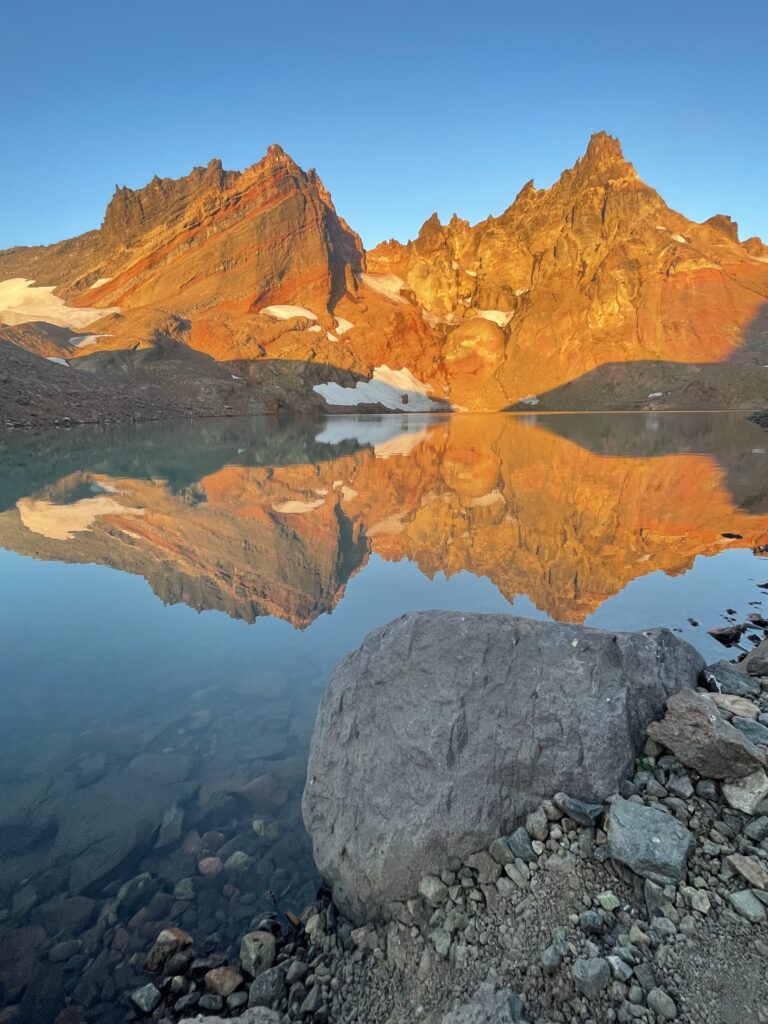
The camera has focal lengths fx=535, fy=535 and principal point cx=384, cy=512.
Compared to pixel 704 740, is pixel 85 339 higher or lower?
higher

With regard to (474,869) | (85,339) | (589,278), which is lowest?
(474,869)

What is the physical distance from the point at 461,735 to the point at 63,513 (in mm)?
15129

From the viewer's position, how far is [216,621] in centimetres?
A: 857

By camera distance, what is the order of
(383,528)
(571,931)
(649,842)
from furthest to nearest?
(383,528)
(649,842)
(571,931)

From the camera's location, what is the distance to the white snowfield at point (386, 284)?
156m

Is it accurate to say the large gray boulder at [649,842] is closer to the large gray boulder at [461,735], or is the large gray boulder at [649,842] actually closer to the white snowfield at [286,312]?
the large gray boulder at [461,735]

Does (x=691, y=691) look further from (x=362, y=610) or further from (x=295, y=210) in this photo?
(x=295, y=210)

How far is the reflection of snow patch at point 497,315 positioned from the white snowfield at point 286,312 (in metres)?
52.0

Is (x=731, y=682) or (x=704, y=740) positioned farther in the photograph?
(x=731, y=682)

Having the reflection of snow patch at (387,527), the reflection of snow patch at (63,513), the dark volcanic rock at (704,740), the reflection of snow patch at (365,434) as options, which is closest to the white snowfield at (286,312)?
the reflection of snow patch at (365,434)

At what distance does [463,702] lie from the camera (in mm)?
3986

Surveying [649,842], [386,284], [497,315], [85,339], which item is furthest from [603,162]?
[649,842]

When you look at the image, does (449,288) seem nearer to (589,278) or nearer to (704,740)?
(589,278)

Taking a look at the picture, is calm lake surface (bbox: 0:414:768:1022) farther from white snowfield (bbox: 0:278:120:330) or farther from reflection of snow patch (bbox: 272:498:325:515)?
white snowfield (bbox: 0:278:120:330)
